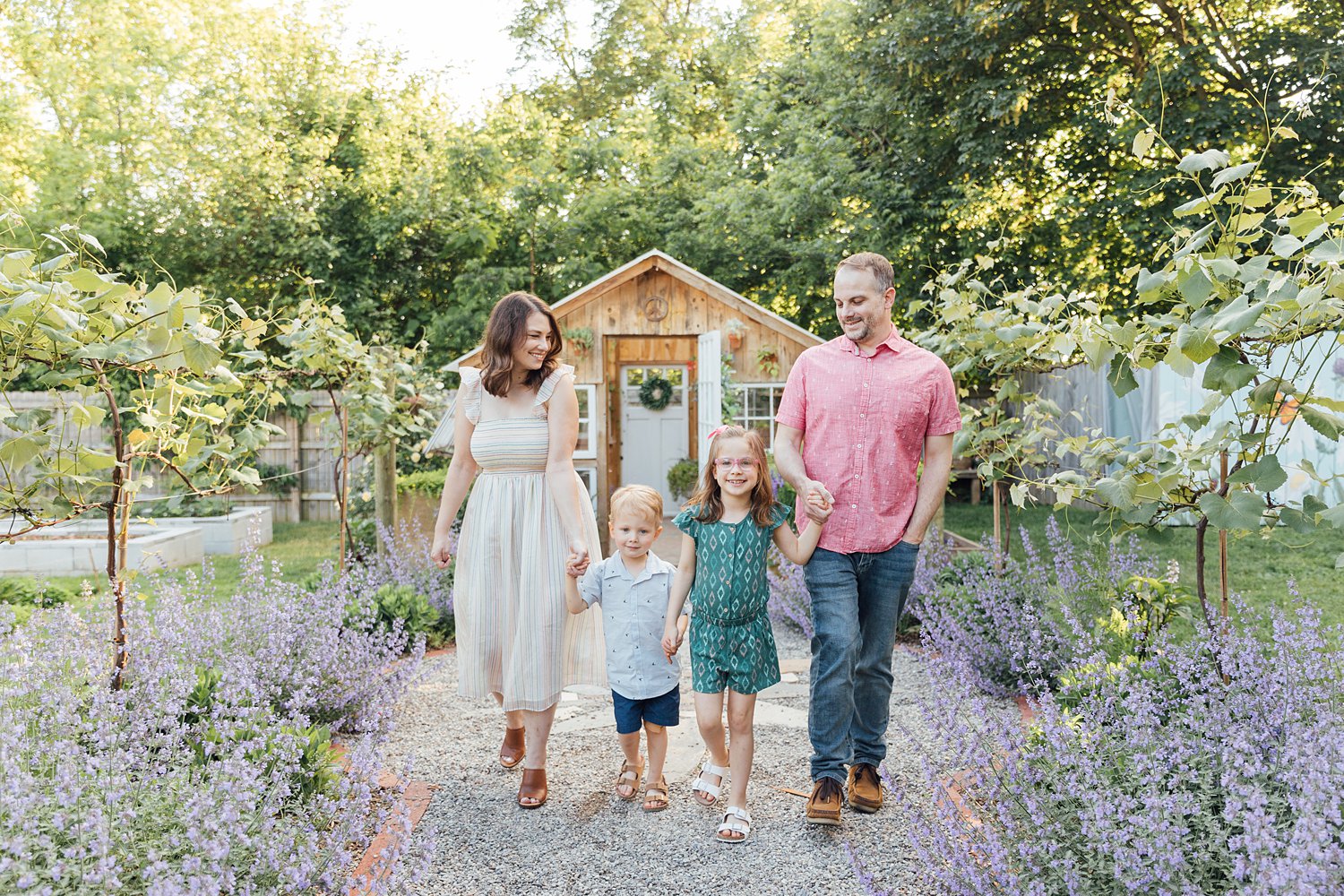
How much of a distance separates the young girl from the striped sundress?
1.46 ft

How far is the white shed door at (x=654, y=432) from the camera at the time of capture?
1342 centimetres

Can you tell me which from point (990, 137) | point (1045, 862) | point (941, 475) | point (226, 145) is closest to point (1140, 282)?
point (941, 475)

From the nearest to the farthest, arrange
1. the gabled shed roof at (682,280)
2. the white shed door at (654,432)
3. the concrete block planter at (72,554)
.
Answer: the concrete block planter at (72,554) < the gabled shed roof at (682,280) < the white shed door at (654,432)

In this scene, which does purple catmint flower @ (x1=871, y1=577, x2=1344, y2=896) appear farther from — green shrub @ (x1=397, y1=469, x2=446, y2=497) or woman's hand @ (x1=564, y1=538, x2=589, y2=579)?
green shrub @ (x1=397, y1=469, x2=446, y2=497)

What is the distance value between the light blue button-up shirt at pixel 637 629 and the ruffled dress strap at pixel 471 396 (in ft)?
2.33

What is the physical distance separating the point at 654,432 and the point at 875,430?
34.7 ft

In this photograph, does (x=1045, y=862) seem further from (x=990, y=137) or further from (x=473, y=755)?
(x=990, y=137)

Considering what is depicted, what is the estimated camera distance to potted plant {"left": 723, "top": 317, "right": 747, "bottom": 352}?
10367mm

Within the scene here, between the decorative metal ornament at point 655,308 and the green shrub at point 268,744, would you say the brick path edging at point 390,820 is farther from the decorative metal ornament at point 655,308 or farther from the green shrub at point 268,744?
the decorative metal ornament at point 655,308

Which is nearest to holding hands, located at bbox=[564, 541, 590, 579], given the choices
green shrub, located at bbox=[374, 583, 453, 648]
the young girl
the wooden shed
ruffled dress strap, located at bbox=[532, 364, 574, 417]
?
the young girl

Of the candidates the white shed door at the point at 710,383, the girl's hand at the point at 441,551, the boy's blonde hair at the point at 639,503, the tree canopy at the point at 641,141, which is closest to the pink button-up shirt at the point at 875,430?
the boy's blonde hair at the point at 639,503

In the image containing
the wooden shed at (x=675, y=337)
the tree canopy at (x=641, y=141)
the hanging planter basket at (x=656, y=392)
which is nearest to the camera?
the wooden shed at (x=675, y=337)

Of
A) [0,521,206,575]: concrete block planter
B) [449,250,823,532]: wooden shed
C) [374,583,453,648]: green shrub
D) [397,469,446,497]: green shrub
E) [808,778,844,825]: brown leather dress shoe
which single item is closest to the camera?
[808,778,844,825]: brown leather dress shoe

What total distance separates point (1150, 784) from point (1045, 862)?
31 centimetres
